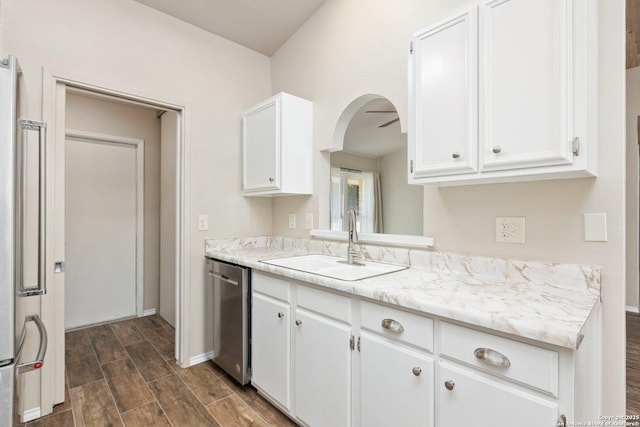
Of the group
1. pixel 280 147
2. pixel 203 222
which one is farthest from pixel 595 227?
pixel 203 222

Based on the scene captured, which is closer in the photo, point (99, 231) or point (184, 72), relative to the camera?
point (184, 72)

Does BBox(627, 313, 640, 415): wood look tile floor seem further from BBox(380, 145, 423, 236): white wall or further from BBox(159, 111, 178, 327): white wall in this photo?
BBox(159, 111, 178, 327): white wall

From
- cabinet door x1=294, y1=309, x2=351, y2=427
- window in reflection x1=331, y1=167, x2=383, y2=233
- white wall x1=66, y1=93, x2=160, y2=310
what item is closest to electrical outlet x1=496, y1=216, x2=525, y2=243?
cabinet door x1=294, y1=309, x2=351, y2=427

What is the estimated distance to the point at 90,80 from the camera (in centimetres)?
A: 203

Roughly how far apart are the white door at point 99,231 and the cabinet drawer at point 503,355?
356cm

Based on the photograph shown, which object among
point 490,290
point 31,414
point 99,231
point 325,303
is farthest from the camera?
point 99,231

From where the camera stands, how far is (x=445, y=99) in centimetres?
139

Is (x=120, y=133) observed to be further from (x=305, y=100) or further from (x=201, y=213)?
(x=305, y=100)

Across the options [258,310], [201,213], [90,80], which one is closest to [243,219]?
[201,213]

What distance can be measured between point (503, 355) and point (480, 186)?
86 centimetres

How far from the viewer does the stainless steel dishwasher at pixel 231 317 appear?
6.79 ft

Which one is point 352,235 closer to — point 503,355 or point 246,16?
point 503,355

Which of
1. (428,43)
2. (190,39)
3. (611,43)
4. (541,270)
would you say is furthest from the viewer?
(190,39)

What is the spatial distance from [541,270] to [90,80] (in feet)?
9.19
